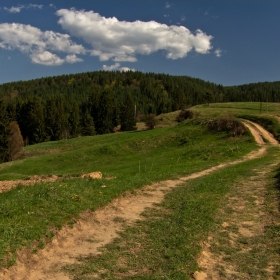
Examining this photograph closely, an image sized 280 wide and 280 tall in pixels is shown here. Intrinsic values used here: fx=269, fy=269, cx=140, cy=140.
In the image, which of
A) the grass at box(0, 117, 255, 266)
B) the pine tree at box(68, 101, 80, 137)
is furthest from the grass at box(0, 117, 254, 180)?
the pine tree at box(68, 101, 80, 137)

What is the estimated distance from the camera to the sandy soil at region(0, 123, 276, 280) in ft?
21.5

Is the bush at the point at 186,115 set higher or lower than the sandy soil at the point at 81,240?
higher

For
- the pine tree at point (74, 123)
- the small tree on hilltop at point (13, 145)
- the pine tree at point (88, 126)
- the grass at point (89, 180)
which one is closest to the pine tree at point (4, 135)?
the small tree on hilltop at point (13, 145)

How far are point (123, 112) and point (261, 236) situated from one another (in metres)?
102

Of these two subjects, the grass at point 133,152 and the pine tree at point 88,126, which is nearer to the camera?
the grass at point 133,152

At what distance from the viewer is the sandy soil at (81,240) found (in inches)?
258

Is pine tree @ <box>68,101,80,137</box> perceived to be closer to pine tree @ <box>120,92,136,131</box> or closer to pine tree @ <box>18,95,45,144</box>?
pine tree @ <box>18,95,45,144</box>

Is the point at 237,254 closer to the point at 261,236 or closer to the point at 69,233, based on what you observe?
the point at 261,236

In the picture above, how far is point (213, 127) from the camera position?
44812mm

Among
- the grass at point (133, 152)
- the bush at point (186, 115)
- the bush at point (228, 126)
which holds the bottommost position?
the grass at point (133, 152)

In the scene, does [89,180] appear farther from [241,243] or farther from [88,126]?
[88,126]

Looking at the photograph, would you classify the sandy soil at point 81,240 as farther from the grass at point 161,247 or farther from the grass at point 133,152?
the grass at point 133,152

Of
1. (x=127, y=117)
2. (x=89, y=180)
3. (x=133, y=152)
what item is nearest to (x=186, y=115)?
(x=133, y=152)

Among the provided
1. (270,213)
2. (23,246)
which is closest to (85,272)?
(23,246)
